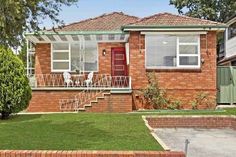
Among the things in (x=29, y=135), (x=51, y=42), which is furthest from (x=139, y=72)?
(x=29, y=135)

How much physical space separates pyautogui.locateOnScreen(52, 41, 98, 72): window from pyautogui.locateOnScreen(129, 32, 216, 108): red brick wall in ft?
13.7

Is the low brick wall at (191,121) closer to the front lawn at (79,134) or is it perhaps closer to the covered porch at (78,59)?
the front lawn at (79,134)

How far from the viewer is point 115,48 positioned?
80.8ft

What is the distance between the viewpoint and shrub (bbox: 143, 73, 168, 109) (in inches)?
807

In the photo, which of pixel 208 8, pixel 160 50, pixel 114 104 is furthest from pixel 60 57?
pixel 208 8

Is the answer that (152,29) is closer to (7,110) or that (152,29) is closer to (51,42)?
(51,42)

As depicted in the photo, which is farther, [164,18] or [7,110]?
[164,18]

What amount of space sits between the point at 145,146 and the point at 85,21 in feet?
59.3

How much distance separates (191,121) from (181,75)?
6.09m

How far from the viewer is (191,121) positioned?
50.3 ft

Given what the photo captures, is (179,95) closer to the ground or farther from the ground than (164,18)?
closer to the ground

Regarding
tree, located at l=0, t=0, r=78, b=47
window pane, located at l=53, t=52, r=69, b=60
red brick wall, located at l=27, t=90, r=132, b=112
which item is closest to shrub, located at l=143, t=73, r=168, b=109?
red brick wall, located at l=27, t=90, r=132, b=112

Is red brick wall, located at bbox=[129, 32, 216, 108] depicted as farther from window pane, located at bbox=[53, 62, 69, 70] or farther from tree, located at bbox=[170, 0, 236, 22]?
tree, located at bbox=[170, 0, 236, 22]

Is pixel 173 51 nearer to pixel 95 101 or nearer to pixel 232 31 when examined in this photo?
pixel 95 101
